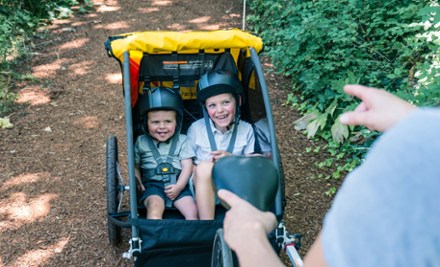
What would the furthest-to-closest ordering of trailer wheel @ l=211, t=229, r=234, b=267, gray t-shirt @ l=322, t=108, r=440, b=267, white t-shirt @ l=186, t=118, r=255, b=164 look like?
white t-shirt @ l=186, t=118, r=255, b=164 < trailer wheel @ l=211, t=229, r=234, b=267 < gray t-shirt @ l=322, t=108, r=440, b=267

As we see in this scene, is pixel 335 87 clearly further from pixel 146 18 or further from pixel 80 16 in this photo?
pixel 80 16

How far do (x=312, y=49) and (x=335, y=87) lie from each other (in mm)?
700

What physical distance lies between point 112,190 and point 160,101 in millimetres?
743

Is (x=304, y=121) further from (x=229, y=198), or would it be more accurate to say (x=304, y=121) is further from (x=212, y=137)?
(x=229, y=198)

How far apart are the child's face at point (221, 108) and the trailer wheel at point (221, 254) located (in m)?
1.58

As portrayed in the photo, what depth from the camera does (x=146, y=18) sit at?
25.5 ft

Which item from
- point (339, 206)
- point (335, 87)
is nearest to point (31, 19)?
point (335, 87)

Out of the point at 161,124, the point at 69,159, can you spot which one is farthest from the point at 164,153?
the point at 69,159

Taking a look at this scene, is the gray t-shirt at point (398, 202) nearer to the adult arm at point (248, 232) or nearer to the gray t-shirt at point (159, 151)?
the adult arm at point (248, 232)

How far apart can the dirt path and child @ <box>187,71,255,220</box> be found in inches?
34.2

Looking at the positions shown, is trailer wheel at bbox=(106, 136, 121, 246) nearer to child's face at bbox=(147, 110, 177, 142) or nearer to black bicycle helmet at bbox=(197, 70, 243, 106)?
child's face at bbox=(147, 110, 177, 142)

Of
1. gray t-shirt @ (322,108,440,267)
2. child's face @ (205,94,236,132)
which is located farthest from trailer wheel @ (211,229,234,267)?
child's face @ (205,94,236,132)

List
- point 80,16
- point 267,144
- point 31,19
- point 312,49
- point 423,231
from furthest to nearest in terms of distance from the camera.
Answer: point 80,16
point 31,19
point 312,49
point 267,144
point 423,231

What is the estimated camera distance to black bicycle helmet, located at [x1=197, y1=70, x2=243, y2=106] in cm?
335
